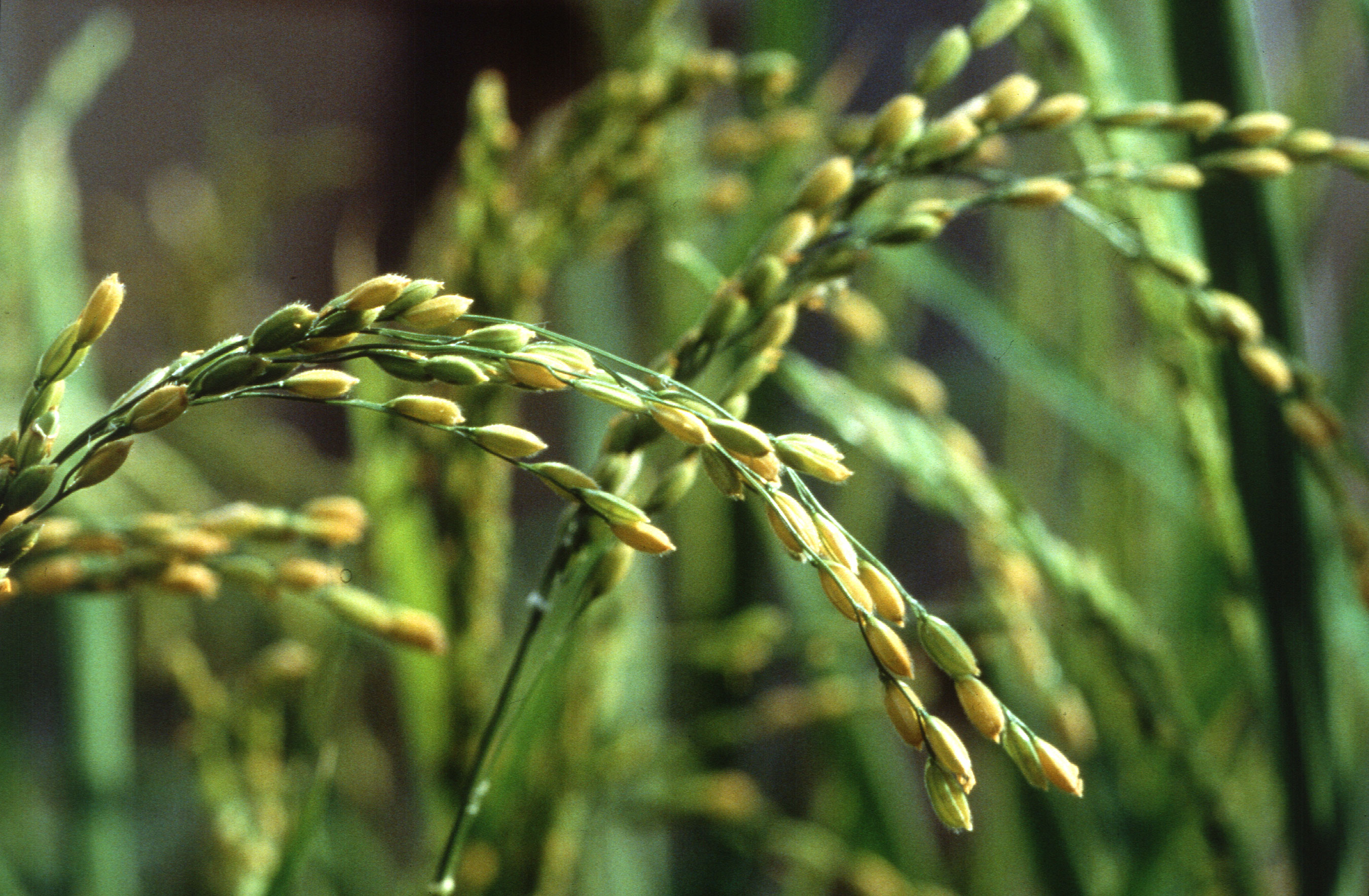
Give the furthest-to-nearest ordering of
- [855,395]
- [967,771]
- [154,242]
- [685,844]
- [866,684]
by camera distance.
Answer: [154,242] < [685,844] < [866,684] < [855,395] < [967,771]

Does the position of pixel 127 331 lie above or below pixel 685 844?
above

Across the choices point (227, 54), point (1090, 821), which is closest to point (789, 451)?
point (1090, 821)

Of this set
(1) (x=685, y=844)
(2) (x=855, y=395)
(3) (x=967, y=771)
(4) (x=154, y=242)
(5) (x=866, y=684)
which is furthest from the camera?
(4) (x=154, y=242)

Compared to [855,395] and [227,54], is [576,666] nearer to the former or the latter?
[855,395]

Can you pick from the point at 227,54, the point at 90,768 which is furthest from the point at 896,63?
the point at 90,768

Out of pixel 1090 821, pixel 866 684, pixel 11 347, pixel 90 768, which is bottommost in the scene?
pixel 1090 821

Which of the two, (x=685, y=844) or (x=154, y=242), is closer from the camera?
(x=685, y=844)
